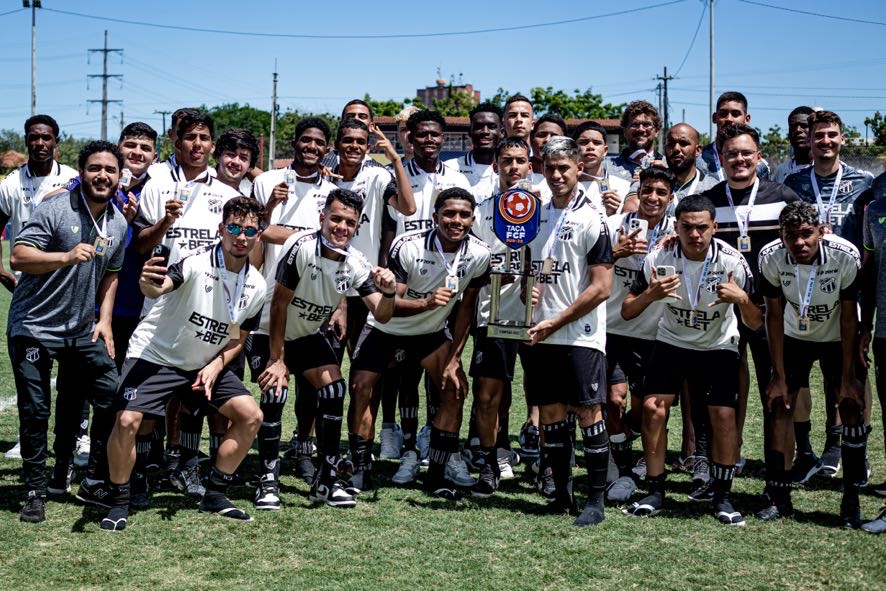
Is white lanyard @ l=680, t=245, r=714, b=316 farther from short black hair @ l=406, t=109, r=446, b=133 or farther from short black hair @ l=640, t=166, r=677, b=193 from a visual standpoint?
short black hair @ l=406, t=109, r=446, b=133

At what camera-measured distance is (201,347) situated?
572 centimetres

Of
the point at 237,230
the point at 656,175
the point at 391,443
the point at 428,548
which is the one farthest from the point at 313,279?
the point at 656,175

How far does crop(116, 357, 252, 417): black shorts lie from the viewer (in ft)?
18.3

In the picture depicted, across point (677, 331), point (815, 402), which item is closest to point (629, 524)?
point (677, 331)

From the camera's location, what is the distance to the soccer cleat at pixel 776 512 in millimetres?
5844

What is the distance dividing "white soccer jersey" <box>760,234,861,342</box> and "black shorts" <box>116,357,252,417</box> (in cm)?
339

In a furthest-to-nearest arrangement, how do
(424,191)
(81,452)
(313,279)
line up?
(81,452), (424,191), (313,279)

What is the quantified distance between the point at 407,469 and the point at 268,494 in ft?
3.77

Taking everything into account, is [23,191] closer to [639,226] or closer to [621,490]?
[639,226]

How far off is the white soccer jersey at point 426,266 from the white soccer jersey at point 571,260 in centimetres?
47

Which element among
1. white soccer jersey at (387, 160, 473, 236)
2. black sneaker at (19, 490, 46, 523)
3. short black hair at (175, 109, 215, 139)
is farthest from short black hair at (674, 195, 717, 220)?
black sneaker at (19, 490, 46, 523)

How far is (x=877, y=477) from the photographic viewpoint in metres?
6.80

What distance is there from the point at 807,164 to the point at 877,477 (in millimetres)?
2504

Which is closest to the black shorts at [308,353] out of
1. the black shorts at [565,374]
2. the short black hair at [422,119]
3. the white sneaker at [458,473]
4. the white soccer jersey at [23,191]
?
the white sneaker at [458,473]
